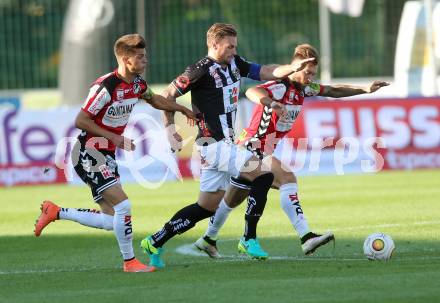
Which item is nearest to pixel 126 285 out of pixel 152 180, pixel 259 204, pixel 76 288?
pixel 76 288

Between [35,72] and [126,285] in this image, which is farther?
[35,72]

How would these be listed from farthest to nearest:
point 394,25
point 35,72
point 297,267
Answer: point 35,72 < point 394,25 < point 297,267

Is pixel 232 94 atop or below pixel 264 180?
atop

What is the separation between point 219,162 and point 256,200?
0.49 metres

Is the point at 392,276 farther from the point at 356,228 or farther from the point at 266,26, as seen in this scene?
the point at 266,26

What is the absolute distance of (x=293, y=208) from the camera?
11344mm

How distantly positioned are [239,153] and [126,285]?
1.89 meters

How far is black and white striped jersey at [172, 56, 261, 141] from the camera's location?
10.7m

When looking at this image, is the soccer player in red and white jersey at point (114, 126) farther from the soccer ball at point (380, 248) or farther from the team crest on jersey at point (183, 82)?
the soccer ball at point (380, 248)

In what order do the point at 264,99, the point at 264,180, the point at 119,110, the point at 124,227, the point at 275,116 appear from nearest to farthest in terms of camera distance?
the point at 124,227
the point at 119,110
the point at 264,180
the point at 264,99
the point at 275,116

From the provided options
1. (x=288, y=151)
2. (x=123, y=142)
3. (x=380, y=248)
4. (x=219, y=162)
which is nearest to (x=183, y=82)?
(x=219, y=162)

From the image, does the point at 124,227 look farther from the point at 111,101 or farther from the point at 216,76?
the point at 216,76

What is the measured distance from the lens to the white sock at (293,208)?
11.2 meters

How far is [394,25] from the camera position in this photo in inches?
1243
